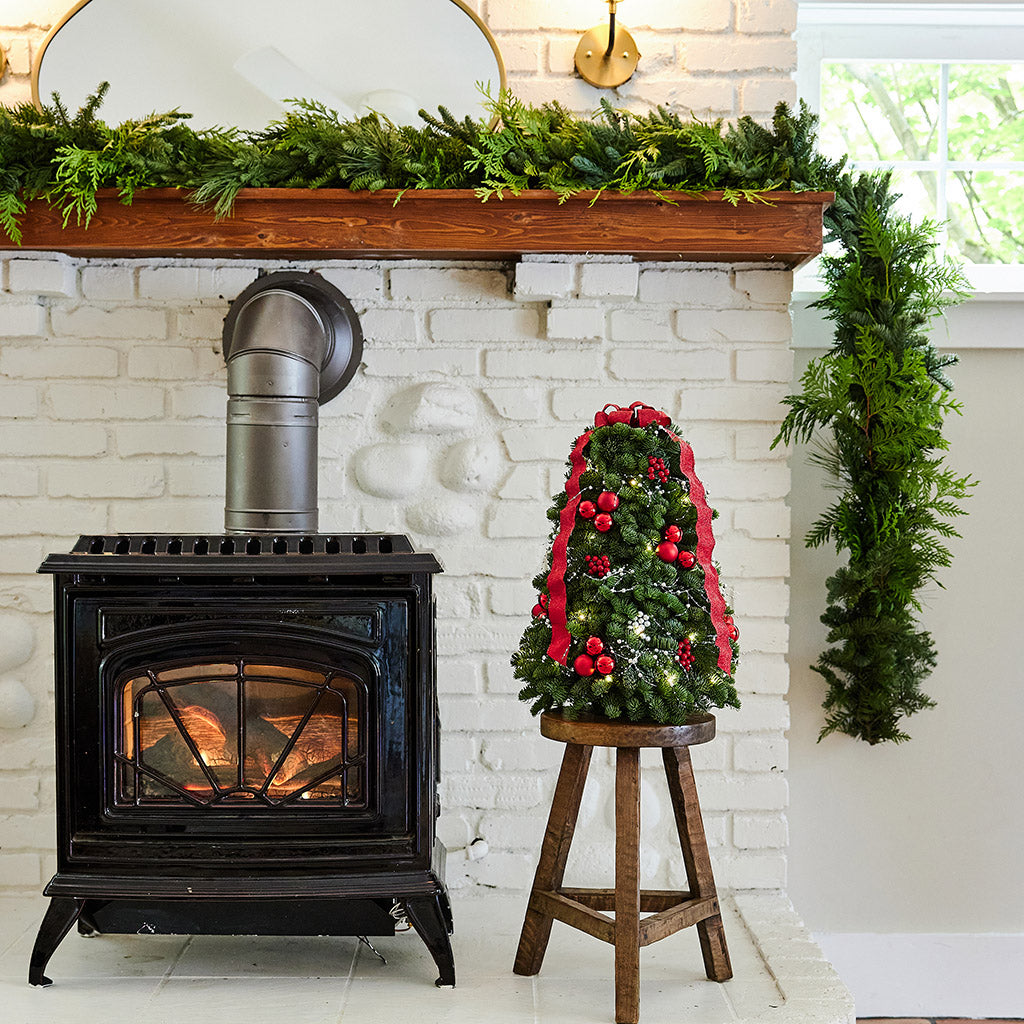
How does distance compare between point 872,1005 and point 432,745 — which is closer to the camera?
point 432,745

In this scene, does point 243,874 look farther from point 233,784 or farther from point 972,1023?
point 972,1023

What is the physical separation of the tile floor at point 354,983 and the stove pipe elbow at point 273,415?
79 centimetres

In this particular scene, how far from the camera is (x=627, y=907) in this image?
167cm

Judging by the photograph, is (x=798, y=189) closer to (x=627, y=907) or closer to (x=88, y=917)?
(x=627, y=907)

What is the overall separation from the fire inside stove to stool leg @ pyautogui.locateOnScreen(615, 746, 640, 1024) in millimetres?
456

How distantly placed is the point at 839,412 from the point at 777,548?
1.04 feet

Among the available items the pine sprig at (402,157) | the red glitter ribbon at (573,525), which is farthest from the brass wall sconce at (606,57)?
the red glitter ribbon at (573,525)

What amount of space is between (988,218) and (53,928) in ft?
8.21

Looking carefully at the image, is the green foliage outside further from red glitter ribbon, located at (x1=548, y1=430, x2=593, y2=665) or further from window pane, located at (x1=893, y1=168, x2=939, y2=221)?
red glitter ribbon, located at (x1=548, y1=430, x2=593, y2=665)

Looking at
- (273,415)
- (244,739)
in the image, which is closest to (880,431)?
(273,415)

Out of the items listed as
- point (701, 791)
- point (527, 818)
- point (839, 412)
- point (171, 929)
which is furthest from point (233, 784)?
point (839, 412)

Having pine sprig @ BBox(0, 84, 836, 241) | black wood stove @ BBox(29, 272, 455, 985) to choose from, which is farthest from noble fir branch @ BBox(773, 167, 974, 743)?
black wood stove @ BBox(29, 272, 455, 985)

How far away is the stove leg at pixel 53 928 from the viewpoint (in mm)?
1783

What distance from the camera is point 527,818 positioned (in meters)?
2.29
